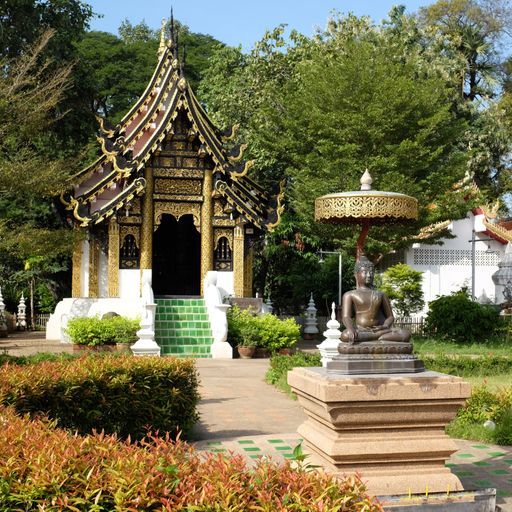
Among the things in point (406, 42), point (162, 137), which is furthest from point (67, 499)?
point (406, 42)

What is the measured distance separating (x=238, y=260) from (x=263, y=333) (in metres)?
3.91

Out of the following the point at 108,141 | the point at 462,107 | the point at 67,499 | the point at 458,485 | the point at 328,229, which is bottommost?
the point at 458,485

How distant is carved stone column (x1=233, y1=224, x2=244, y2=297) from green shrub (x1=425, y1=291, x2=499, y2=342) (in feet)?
20.6

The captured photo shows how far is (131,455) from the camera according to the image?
14.2 feet

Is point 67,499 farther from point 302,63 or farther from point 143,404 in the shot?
point 302,63

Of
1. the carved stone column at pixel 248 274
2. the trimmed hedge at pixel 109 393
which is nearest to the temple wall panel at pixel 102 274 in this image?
the carved stone column at pixel 248 274

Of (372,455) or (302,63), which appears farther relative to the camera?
(302,63)

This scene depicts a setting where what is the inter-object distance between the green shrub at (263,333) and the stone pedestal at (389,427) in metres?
14.7

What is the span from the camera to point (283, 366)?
14.8m

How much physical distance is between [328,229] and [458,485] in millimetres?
20120

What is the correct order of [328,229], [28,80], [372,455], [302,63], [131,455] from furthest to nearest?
[302,63] < [328,229] < [28,80] < [372,455] < [131,455]

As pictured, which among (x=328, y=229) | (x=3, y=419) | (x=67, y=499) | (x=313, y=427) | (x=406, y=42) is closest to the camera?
(x=67, y=499)

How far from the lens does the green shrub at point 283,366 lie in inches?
549

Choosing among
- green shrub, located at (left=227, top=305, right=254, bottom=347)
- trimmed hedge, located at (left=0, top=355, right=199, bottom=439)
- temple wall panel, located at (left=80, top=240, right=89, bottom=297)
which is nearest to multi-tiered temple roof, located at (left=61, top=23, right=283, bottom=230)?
temple wall panel, located at (left=80, top=240, right=89, bottom=297)
